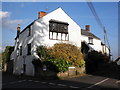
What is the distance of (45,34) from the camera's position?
23.4 m

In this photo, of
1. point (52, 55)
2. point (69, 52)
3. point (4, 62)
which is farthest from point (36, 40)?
point (4, 62)

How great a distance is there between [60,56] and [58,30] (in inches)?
195

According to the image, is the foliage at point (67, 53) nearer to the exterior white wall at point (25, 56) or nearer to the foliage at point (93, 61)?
the foliage at point (93, 61)

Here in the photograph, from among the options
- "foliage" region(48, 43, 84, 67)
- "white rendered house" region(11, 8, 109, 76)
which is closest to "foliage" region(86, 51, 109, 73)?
"foliage" region(48, 43, 84, 67)

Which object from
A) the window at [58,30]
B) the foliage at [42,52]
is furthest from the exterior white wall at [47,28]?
the foliage at [42,52]

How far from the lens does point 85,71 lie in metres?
25.3

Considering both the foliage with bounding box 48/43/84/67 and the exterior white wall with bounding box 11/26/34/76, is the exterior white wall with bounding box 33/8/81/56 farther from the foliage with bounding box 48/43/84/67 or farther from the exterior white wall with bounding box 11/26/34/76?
the exterior white wall with bounding box 11/26/34/76

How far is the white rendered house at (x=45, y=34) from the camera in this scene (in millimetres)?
23000

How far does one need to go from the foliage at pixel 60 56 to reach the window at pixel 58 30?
183 cm

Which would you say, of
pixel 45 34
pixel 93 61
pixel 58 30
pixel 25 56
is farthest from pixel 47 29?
pixel 93 61

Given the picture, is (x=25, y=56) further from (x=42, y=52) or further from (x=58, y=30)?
(x=58, y=30)

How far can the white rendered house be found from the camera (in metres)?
23.0

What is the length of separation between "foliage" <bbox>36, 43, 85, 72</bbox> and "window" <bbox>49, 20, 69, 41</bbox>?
183 centimetres

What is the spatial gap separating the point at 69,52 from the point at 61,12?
7343mm
